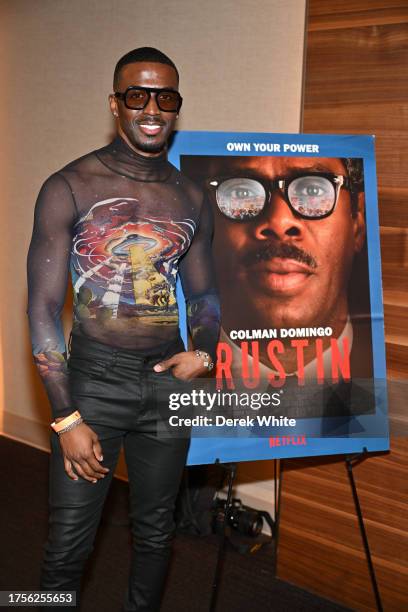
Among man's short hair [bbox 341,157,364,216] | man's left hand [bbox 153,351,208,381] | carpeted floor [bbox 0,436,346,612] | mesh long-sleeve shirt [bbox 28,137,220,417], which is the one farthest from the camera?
carpeted floor [bbox 0,436,346,612]

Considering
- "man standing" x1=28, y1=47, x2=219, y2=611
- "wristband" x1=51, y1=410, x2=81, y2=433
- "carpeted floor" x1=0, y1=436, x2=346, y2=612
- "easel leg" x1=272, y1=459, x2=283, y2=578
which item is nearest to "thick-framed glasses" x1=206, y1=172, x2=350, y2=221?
"man standing" x1=28, y1=47, x2=219, y2=611

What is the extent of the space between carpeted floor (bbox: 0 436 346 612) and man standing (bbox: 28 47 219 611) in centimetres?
72

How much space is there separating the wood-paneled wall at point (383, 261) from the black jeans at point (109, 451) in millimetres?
790

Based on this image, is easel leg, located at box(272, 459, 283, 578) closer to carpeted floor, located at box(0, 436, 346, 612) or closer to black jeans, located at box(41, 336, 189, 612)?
carpeted floor, located at box(0, 436, 346, 612)

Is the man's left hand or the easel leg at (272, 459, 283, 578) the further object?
the easel leg at (272, 459, 283, 578)

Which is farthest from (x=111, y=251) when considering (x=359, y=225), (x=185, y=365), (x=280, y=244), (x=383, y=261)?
(x=383, y=261)

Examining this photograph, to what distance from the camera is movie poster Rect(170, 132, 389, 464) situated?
6.90 ft

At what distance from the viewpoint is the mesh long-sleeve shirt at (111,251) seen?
5.97ft

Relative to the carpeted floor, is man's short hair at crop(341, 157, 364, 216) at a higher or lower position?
higher

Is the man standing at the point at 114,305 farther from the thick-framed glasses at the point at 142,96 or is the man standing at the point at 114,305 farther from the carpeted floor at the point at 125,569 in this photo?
the carpeted floor at the point at 125,569

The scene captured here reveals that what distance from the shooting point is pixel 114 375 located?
75.1 inches

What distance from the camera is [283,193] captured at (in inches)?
84.6

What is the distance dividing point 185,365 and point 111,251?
39 cm

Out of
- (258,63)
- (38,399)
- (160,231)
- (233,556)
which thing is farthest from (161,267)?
(38,399)
